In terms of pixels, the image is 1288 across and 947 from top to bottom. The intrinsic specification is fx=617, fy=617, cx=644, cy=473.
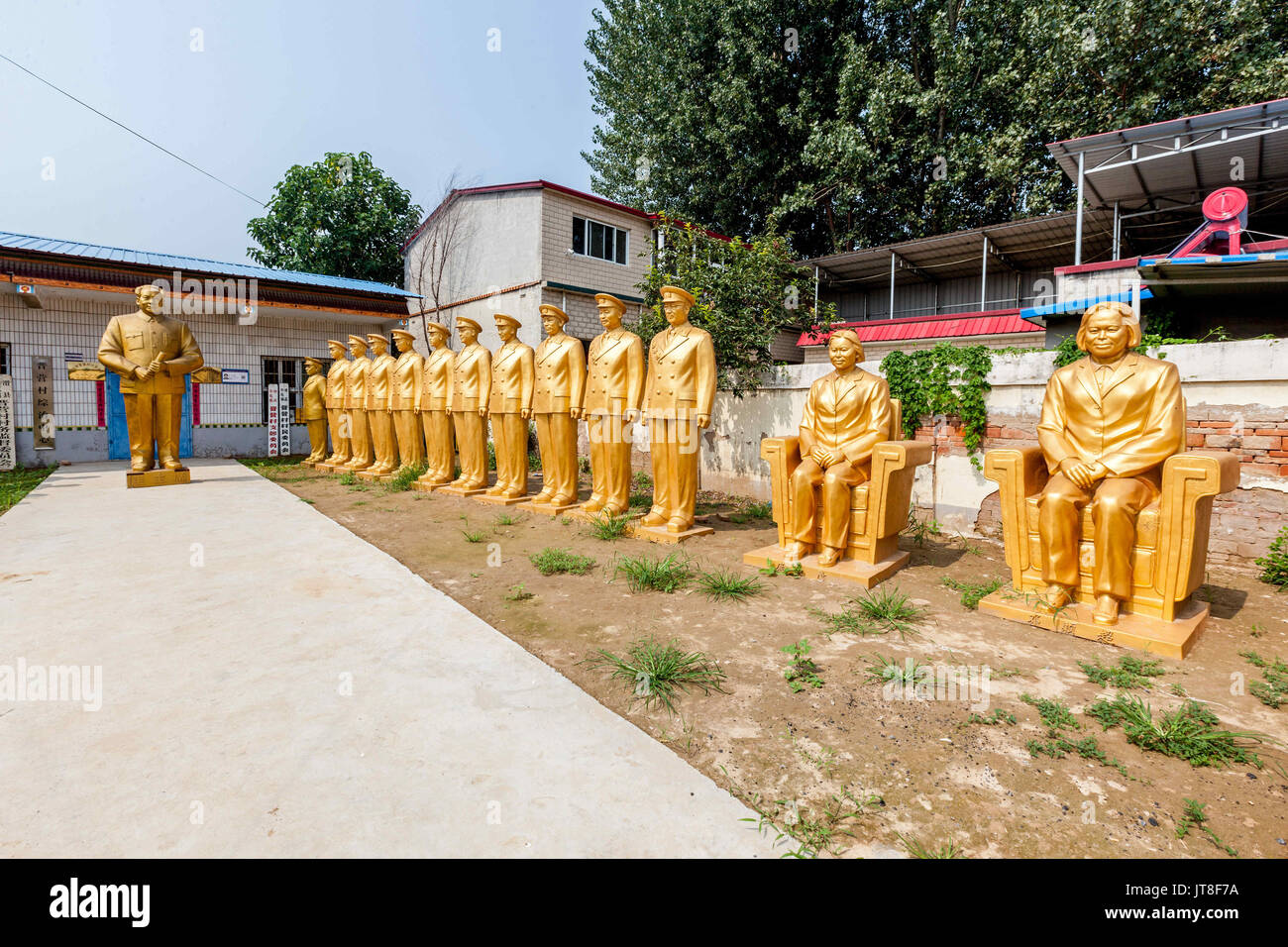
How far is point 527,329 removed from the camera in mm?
13328

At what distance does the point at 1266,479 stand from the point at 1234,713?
120 inches

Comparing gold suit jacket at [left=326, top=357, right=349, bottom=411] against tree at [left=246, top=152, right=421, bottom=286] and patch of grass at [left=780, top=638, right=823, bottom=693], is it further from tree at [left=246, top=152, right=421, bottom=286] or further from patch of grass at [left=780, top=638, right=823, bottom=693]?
tree at [left=246, top=152, right=421, bottom=286]

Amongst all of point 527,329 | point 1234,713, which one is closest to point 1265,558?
point 1234,713

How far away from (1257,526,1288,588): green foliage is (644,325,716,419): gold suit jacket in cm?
431

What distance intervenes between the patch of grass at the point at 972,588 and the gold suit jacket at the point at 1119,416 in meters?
0.92

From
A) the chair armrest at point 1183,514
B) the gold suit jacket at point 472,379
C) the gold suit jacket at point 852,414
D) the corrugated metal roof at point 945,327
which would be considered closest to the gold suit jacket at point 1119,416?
the chair armrest at point 1183,514

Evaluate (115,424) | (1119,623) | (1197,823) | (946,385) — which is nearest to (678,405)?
(946,385)

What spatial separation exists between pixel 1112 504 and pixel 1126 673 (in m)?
0.99

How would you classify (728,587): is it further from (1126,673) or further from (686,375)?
(686,375)

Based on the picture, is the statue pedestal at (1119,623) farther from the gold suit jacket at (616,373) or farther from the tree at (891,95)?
the tree at (891,95)

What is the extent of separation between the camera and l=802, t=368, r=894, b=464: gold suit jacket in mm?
4773

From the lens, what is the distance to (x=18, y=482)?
8719mm

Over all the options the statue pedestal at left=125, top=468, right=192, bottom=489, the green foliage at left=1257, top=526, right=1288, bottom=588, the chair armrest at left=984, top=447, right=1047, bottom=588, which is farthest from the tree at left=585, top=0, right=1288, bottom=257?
the statue pedestal at left=125, top=468, right=192, bottom=489
